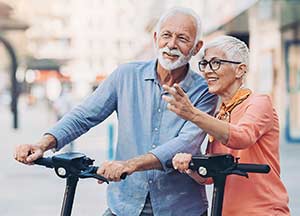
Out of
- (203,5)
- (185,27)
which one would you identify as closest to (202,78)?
(185,27)

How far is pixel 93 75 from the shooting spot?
101m

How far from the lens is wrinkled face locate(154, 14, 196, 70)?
313 centimetres

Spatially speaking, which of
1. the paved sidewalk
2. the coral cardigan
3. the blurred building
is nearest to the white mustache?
the coral cardigan

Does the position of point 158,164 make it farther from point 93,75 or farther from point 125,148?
point 93,75

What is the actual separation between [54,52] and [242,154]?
3898 inches

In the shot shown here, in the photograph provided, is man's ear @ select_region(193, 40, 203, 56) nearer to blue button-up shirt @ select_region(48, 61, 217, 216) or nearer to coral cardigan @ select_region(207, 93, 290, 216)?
blue button-up shirt @ select_region(48, 61, 217, 216)

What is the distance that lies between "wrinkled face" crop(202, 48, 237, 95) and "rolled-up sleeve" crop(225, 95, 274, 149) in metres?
0.13

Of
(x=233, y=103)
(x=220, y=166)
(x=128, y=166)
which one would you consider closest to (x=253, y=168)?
(x=220, y=166)

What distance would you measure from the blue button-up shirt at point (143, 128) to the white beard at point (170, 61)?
112 mm

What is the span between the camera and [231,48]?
303 cm

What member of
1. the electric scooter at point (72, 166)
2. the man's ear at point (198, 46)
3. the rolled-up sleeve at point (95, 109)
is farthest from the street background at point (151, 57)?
the electric scooter at point (72, 166)

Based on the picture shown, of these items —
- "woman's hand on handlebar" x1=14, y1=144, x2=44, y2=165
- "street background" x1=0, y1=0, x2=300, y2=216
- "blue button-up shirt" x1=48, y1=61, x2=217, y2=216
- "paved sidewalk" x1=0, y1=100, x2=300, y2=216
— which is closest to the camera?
"woman's hand on handlebar" x1=14, y1=144, x2=44, y2=165

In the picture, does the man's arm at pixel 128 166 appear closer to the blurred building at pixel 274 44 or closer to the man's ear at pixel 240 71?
the man's ear at pixel 240 71

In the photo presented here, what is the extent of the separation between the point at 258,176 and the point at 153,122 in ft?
1.68
